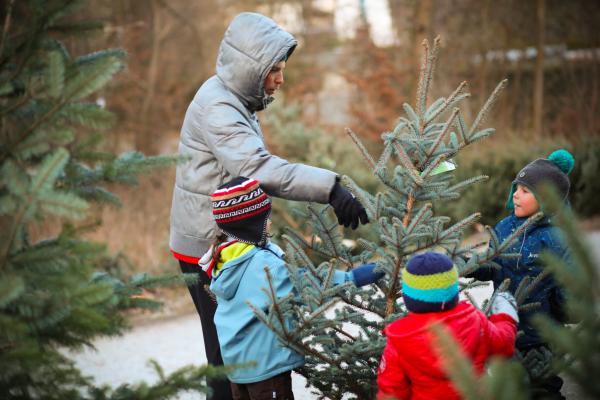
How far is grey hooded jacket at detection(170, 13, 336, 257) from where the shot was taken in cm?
322

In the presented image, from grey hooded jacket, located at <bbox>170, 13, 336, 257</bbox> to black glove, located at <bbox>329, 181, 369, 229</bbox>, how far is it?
0.64 ft

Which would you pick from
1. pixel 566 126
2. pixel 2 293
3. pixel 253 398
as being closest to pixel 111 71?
pixel 2 293

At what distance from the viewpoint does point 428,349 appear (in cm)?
249

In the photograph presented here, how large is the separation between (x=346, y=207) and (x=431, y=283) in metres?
0.69

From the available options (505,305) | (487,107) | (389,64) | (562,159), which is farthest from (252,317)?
(389,64)

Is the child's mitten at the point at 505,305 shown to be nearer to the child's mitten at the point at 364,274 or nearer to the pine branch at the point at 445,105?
the child's mitten at the point at 364,274

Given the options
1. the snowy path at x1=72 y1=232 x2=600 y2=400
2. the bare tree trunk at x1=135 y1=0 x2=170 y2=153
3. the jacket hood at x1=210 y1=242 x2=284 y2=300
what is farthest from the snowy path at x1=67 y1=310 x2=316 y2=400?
the bare tree trunk at x1=135 y1=0 x2=170 y2=153

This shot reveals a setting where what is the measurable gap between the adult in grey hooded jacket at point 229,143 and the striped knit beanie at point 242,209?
0.13 m

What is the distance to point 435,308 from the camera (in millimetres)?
2525

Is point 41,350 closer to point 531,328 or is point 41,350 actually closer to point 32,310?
point 32,310

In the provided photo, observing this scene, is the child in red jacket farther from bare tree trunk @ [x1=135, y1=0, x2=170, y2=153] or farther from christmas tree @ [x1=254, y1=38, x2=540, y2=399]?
bare tree trunk @ [x1=135, y1=0, x2=170, y2=153]

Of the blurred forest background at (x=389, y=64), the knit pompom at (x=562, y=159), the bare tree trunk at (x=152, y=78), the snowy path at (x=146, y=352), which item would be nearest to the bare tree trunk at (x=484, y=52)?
the blurred forest background at (x=389, y=64)

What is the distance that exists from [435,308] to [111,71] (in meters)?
1.34

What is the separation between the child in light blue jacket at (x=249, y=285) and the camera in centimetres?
304
